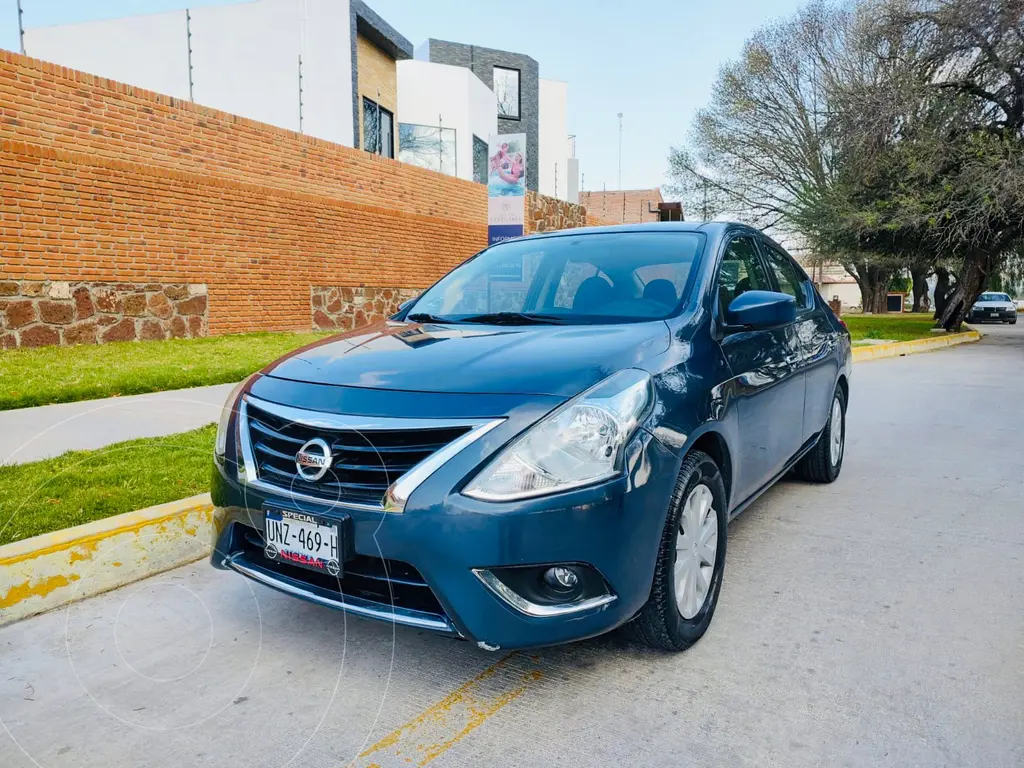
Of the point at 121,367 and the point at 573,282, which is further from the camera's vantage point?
the point at 121,367

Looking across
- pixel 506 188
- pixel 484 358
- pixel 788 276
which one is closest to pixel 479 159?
pixel 506 188

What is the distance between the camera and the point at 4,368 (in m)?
8.30

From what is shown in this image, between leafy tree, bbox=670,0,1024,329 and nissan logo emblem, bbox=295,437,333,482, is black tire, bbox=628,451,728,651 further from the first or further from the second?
leafy tree, bbox=670,0,1024,329

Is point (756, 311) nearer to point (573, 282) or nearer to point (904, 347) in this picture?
point (573, 282)

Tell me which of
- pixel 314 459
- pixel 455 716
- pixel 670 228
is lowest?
pixel 455 716

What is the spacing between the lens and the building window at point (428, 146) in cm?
2570

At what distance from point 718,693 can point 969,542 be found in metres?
2.36

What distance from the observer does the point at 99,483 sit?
4629 millimetres

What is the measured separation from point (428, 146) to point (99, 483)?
2312cm

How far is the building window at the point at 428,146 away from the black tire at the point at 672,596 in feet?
77.6

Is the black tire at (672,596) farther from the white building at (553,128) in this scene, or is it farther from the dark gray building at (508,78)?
the white building at (553,128)

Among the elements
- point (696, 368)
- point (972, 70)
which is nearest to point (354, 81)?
point (972, 70)

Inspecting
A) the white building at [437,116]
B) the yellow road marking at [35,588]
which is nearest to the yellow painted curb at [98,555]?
the yellow road marking at [35,588]

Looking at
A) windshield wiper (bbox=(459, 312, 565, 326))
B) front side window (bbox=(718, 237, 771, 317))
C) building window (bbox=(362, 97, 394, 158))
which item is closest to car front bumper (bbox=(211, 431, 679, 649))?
windshield wiper (bbox=(459, 312, 565, 326))
